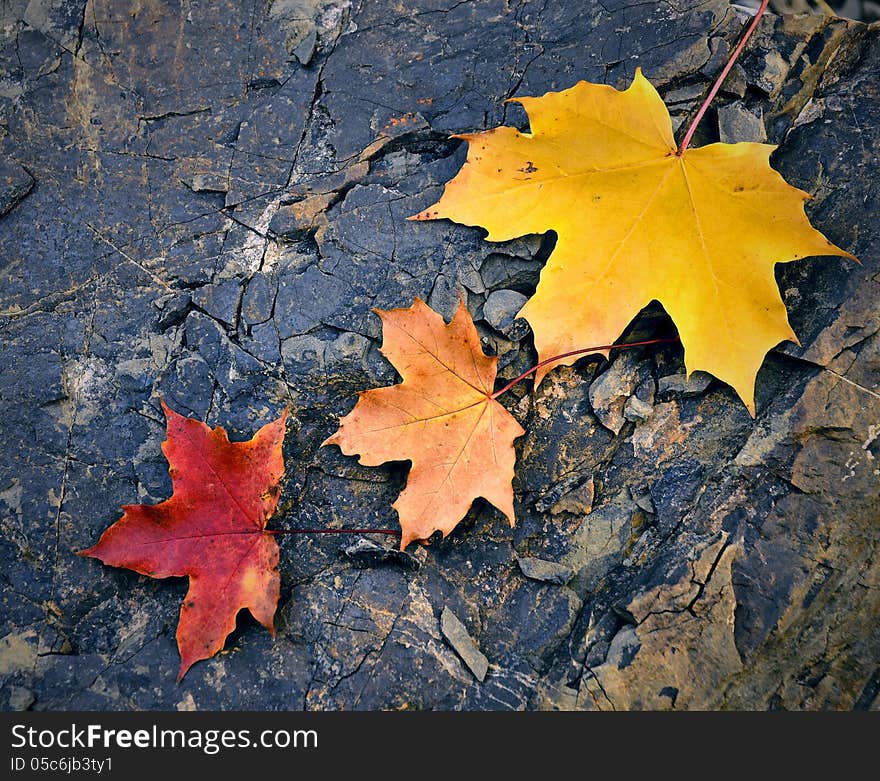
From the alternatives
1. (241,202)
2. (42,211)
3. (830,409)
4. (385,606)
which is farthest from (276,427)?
(830,409)

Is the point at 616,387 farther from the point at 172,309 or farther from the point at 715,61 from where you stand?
the point at 172,309

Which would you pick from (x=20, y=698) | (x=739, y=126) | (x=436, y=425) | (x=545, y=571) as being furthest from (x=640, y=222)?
(x=20, y=698)

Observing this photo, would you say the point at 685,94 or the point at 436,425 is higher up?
the point at 685,94

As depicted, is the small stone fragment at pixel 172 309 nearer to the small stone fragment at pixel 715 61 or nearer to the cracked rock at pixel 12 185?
the cracked rock at pixel 12 185

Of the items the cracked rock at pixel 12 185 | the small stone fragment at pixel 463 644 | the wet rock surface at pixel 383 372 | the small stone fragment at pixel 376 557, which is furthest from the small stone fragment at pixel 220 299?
the small stone fragment at pixel 463 644

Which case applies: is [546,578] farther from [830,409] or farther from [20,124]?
[20,124]
